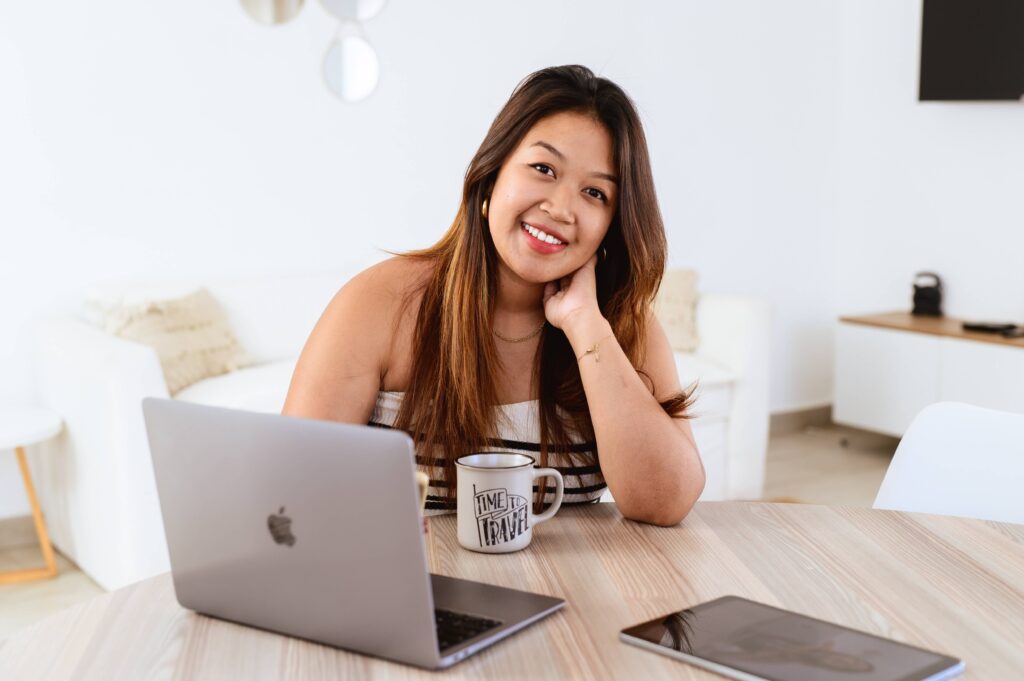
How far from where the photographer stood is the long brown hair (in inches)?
60.0

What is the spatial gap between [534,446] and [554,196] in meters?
0.35

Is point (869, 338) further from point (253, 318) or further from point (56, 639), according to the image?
point (56, 639)

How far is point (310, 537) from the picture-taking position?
3.05 feet

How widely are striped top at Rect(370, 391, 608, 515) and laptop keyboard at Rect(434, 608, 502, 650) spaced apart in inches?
19.3

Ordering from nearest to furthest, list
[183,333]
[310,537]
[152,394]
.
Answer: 1. [310,537]
2. [152,394]
3. [183,333]

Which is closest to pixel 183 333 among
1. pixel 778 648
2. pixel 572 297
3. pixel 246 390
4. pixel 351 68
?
pixel 246 390

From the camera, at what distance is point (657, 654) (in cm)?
95

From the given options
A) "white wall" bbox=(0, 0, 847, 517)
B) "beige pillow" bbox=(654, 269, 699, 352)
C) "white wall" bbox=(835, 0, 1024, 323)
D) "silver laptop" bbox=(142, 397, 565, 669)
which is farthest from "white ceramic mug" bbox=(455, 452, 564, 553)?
"white wall" bbox=(835, 0, 1024, 323)

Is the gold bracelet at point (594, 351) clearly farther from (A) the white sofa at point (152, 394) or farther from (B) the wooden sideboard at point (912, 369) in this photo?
(B) the wooden sideboard at point (912, 369)

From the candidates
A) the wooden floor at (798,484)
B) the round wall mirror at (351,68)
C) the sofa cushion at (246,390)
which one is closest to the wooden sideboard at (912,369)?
the wooden floor at (798,484)

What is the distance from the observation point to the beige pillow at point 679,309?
13.5 ft

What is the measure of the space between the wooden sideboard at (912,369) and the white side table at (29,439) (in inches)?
120

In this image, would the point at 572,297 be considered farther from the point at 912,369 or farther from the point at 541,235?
the point at 912,369

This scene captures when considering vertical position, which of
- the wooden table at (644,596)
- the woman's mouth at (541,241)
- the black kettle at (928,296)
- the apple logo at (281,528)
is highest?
the woman's mouth at (541,241)
